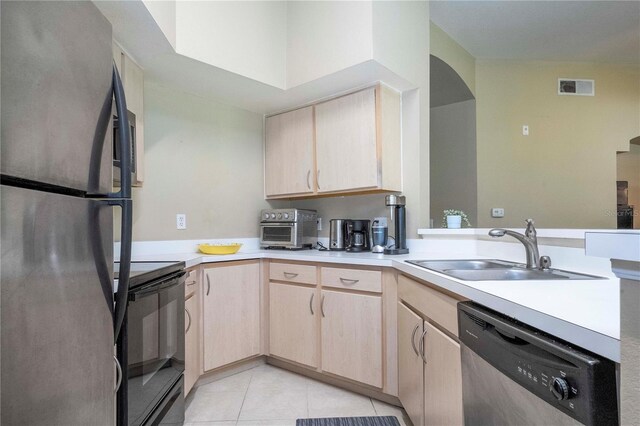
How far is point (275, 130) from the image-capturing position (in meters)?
2.94

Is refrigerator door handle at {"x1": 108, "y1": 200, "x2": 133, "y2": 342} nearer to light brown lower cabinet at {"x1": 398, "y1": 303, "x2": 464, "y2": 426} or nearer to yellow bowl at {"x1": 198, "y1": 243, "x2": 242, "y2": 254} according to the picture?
light brown lower cabinet at {"x1": 398, "y1": 303, "x2": 464, "y2": 426}

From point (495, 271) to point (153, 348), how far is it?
1.59m

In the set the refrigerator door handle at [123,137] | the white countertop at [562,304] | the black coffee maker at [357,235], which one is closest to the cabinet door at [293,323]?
the black coffee maker at [357,235]

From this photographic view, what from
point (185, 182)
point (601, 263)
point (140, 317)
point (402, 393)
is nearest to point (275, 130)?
point (185, 182)

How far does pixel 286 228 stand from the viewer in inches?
106

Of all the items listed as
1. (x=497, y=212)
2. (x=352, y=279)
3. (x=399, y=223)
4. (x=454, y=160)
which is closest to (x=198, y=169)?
(x=352, y=279)

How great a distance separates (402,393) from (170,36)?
95.1 inches

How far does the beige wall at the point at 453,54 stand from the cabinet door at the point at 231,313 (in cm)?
251

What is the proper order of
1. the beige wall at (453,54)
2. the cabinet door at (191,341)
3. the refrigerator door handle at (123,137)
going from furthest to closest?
the beige wall at (453,54), the cabinet door at (191,341), the refrigerator door handle at (123,137)

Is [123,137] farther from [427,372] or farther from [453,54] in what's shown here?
[453,54]

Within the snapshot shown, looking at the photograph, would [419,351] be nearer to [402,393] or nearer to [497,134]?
[402,393]

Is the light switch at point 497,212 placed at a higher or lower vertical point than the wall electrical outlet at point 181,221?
higher

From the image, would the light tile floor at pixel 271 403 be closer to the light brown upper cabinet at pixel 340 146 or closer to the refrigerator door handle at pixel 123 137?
the light brown upper cabinet at pixel 340 146

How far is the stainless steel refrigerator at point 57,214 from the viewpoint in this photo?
0.53 metres
